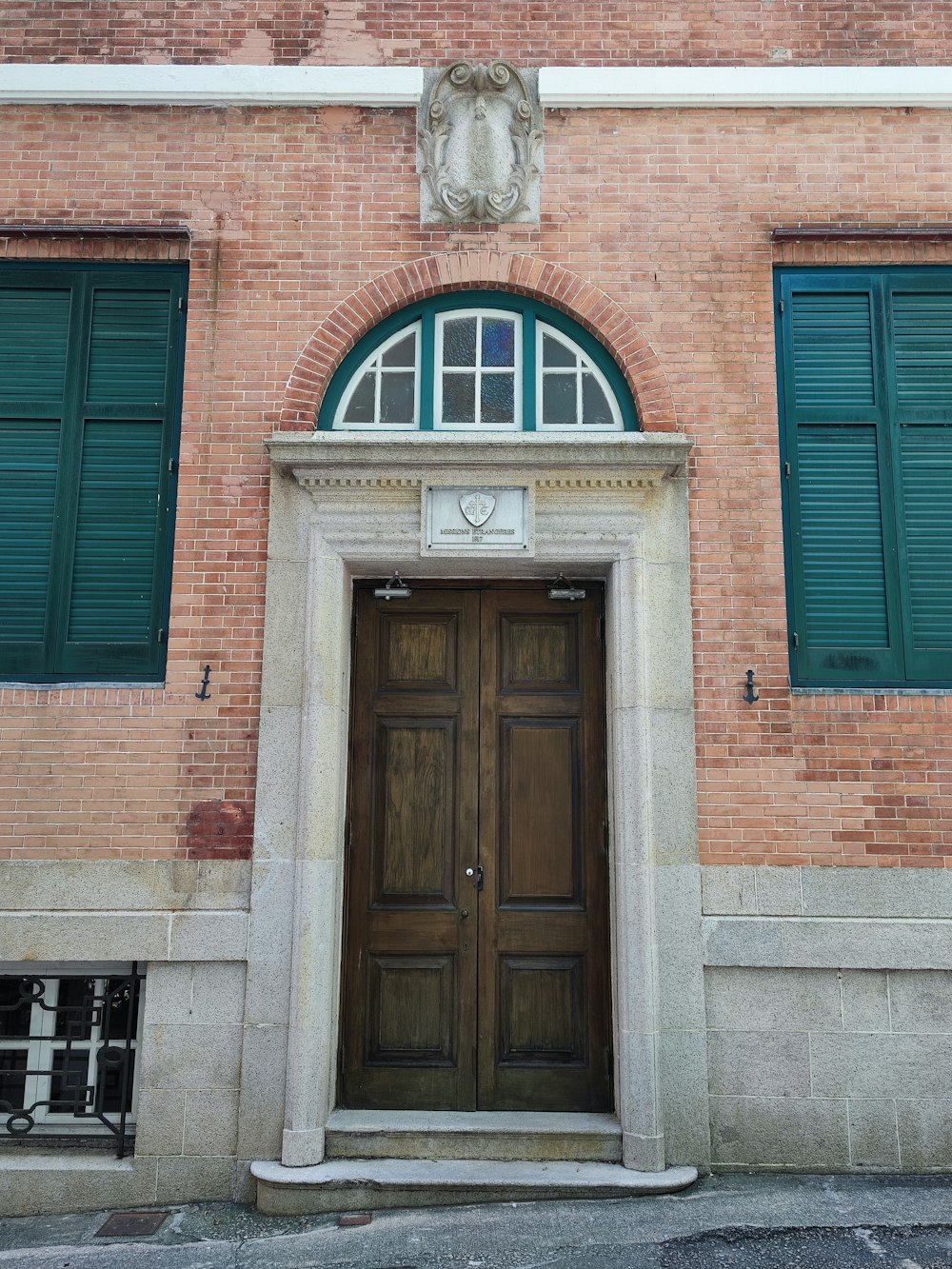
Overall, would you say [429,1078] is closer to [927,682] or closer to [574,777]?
[574,777]

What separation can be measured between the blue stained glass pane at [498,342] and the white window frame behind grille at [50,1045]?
13.9 ft

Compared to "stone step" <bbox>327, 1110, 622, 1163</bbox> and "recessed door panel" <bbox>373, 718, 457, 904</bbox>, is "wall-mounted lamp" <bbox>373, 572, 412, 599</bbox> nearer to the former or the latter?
"recessed door panel" <bbox>373, 718, 457, 904</bbox>

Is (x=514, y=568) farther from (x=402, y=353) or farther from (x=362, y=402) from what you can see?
(x=402, y=353)

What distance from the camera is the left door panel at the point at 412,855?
5.67m

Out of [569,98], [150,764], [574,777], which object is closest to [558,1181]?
[574,777]

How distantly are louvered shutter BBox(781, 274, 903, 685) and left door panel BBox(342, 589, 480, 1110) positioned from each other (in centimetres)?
205

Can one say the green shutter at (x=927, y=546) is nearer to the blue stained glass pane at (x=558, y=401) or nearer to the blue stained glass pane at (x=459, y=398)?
the blue stained glass pane at (x=558, y=401)

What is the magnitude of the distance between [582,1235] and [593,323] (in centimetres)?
495

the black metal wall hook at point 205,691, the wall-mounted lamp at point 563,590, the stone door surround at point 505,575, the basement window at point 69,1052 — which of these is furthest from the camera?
the wall-mounted lamp at point 563,590

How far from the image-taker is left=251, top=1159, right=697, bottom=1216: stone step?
499 centimetres

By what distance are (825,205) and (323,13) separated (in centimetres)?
345

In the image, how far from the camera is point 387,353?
6.16 meters

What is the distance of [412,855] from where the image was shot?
5844mm

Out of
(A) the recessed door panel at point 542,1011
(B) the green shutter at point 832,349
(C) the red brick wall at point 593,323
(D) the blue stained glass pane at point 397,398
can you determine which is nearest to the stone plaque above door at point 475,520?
(D) the blue stained glass pane at point 397,398
